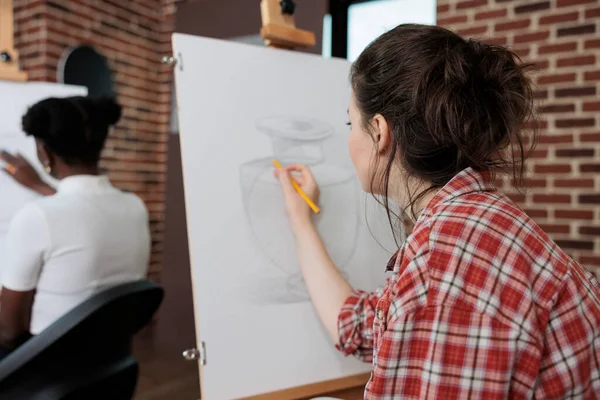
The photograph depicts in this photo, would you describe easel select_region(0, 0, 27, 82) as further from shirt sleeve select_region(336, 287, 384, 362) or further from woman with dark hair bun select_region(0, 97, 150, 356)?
shirt sleeve select_region(336, 287, 384, 362)

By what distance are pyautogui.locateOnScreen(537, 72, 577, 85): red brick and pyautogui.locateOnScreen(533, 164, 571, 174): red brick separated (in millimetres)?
350

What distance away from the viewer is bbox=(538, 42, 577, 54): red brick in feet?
7.07

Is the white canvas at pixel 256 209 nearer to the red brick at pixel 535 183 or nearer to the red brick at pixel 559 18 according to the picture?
the red brick at pixel 535 183

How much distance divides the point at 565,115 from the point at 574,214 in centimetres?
41

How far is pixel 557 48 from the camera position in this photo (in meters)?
2.19

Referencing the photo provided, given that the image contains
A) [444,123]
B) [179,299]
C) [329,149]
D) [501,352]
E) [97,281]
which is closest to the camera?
[501,352]

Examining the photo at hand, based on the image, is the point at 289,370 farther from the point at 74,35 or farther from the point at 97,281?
the point at 74,35

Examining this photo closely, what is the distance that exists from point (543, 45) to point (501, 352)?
1944 mm

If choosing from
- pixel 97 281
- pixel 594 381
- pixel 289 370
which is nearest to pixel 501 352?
pixel 594 381

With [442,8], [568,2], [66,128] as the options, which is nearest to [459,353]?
[66,128]

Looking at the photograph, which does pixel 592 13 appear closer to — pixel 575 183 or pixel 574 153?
pixel 574 153

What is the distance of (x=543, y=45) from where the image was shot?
222cm

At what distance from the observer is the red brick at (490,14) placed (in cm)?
230

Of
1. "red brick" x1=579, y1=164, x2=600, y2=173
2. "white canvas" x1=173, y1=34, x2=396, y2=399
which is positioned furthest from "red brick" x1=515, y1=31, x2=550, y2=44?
"white canvas" x1=173, y1=34, x2=396, y2=399
